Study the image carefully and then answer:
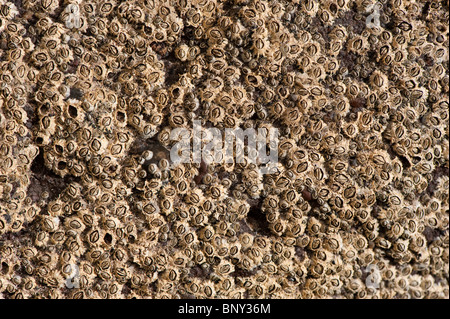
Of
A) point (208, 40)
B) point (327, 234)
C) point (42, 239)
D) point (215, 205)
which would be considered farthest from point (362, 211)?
point (42, 239)

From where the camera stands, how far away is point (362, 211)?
850 mm

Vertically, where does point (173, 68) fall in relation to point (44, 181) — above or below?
above

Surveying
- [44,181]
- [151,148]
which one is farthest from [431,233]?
[44,181]

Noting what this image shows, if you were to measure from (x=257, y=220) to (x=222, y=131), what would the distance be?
0.18 meters

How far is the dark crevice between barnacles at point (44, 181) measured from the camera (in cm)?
79

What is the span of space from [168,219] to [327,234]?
298 millimetres

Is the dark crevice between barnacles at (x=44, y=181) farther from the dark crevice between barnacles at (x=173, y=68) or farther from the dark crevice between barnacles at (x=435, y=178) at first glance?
the dark crevice between barnacles at (x=435, y=178)

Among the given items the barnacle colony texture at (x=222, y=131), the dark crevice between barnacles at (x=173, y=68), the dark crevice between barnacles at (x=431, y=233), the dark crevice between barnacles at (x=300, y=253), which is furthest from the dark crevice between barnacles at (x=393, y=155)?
the dark crevice between barnacles at (x=173, y=68)

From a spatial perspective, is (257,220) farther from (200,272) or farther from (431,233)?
(431,233)

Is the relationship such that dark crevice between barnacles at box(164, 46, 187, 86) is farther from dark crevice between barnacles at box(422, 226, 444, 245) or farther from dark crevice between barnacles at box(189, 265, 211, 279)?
dark crevice between barnacles at box(422, 226, 444, 245)

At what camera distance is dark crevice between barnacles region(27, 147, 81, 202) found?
79cm

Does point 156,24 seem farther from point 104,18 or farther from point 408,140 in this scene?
point 408,140

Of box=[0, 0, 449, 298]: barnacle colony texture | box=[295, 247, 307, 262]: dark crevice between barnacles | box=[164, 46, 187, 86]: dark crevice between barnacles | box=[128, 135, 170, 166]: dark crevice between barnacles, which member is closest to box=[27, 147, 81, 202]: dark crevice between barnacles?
box=[0, 0, 449, 298]: barnacle colony texture

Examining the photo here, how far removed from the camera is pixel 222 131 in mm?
809
